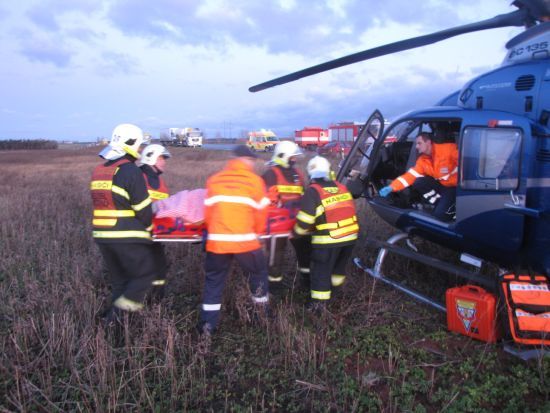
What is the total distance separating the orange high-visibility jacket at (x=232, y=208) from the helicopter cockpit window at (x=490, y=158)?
2326mm

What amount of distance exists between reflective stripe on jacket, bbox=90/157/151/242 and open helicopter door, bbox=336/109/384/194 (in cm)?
326

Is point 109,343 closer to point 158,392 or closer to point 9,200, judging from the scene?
point 158,392

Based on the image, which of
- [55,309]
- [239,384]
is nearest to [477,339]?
[239,384]

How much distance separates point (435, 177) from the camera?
18.4ft

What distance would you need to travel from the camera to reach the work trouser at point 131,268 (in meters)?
4.18

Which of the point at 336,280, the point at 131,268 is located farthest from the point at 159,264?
the point at 336,280

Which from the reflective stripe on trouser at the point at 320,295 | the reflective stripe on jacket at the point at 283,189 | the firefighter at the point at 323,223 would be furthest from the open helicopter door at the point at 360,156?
the reflective stripe on trouser at the point at 320,295

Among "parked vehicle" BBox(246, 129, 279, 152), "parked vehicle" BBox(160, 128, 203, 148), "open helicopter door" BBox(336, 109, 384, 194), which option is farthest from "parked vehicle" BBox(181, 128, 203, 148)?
"open helicopter door" BBox(336, 109, 384, 194)

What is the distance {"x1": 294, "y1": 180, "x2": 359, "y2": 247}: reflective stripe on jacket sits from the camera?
4.53 metres

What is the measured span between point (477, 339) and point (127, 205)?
12.1ft

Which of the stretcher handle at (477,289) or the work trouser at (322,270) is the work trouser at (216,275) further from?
the stretcher handle at (477,289)

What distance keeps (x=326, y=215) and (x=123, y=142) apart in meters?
2.26

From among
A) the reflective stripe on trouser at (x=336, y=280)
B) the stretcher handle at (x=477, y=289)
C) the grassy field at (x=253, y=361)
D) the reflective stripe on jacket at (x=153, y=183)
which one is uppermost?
the reflective stripe on jacket at (x=153, y=183)

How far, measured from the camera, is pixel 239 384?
348 cm
